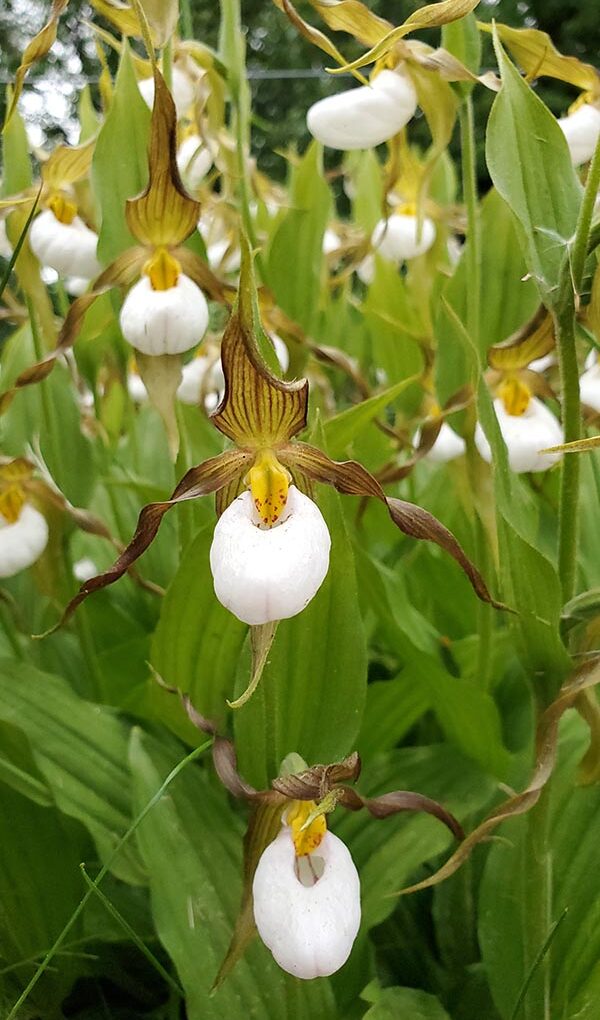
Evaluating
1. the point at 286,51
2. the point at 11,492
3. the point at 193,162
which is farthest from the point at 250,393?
the point at 286,51

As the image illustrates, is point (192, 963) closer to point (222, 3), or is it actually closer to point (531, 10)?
point (222, 3)

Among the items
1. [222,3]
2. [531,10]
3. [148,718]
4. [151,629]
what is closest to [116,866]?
[148,718]

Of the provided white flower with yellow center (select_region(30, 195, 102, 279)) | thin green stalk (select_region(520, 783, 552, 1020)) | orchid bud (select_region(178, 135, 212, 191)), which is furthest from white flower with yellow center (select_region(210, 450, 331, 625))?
orchid bud (select_region(178, 135, 212, 191))

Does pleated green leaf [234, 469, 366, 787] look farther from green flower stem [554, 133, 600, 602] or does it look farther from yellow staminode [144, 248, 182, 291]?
yellow staminode [144, 248, 182, 291]

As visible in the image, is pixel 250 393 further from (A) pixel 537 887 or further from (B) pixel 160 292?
(A) pixel 537 887

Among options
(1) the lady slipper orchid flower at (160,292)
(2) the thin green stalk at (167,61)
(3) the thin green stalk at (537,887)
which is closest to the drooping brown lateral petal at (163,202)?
(1) the lady slipper orchid flower at (160,292)

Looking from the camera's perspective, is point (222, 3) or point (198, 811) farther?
point (222, 3)
